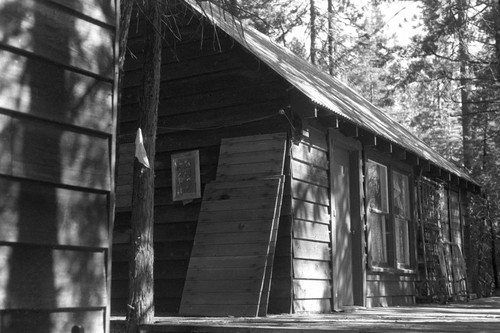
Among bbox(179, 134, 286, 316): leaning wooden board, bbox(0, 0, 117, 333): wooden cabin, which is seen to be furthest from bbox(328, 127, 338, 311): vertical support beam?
bbox(0, 0, 117, 333): wooden cabin

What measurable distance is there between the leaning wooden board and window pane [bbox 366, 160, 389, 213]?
9.64ft

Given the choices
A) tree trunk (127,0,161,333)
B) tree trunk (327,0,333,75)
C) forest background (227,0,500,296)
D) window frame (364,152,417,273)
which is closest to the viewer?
tree trunk (127,0,161,333)

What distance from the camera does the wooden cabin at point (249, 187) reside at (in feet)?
28.2

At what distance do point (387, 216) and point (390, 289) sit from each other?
132 centimetres

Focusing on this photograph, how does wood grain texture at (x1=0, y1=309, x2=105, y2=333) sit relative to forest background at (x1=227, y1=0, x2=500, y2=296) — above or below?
below

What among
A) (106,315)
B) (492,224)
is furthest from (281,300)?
(492,224)

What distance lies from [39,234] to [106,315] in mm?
542

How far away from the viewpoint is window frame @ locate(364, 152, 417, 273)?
36.6 ft

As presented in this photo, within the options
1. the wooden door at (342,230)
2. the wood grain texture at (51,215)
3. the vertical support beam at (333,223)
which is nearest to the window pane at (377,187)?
the wooden door at (342,230)

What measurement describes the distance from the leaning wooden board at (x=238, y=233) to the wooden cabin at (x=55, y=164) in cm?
517

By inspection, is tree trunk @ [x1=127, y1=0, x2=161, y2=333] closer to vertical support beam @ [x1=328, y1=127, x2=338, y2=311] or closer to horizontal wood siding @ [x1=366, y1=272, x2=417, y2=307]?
vertical support beam @ [x1=328, y1=127, x2=338, y2=311]

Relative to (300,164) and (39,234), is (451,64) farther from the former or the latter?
(39,234)

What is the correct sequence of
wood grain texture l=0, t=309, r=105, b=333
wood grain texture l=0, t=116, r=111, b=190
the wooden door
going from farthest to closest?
the wooden door, wood grain texture l=0, t=116, r=111, b=190, wood grain texture l=0, t=309, r=105, b=333

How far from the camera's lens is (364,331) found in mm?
5387
